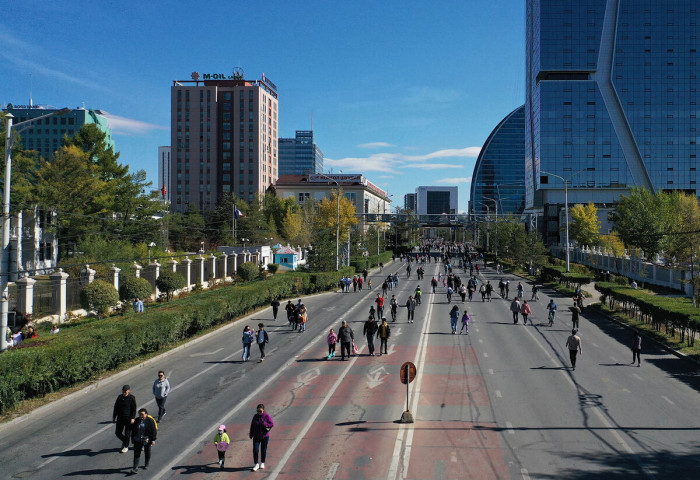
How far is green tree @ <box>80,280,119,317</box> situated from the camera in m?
31.5

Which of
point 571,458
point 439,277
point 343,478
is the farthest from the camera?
point 439,277

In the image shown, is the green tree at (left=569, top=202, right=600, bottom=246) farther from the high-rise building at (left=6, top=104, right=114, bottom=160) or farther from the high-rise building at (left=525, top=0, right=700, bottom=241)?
the high-rise building at (left=6, top=104, right=114, bottom=160)

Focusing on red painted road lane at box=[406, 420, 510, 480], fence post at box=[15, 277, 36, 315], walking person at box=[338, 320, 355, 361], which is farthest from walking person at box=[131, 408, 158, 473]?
fence post at box=[15, 277, 36, 315]

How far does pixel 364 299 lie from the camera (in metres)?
45.1

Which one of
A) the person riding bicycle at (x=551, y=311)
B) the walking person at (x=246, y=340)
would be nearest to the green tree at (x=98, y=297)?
the walking person at (x=246, y=340)

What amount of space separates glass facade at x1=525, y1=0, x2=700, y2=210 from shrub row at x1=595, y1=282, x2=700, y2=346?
84.2 metres

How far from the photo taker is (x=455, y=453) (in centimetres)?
1201

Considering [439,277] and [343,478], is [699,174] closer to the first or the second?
[439,277]

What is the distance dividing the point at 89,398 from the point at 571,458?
43.4 feet

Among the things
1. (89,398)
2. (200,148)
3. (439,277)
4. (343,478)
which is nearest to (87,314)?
(89,398)

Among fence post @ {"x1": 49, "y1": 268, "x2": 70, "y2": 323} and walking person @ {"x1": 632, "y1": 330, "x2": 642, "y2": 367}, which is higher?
fence post @ {"x1": 49, "y1": 268, "x2": 70, "y2": 323}

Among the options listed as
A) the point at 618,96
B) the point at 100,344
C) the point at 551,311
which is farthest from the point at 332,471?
the point at 618,96

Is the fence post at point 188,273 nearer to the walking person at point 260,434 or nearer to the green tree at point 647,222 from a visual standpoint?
the walking person at point 260,434

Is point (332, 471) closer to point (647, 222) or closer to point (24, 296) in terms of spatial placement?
point (24, 296)
